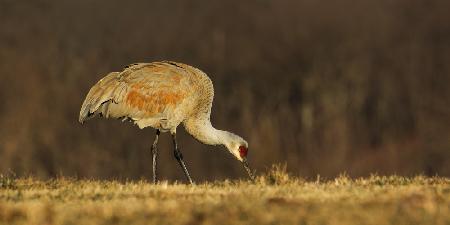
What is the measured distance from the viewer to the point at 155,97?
13820 millimetres

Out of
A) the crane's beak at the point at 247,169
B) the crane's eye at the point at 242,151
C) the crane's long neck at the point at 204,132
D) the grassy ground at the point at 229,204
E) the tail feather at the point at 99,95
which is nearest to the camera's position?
the grassy ground at the point at 229,204

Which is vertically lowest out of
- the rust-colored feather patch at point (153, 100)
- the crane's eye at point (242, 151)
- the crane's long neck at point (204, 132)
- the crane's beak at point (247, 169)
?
Result: the crane's beak at point (247, 169)

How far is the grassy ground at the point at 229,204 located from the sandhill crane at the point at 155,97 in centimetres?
261

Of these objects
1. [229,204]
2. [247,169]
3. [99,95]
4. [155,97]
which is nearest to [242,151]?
[247,169]

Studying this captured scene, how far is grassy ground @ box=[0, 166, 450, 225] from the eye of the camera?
8.06 metres

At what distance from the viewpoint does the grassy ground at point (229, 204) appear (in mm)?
8062

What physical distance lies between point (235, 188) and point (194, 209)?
2.40m

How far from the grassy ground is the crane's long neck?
Answer: 9.82 ft

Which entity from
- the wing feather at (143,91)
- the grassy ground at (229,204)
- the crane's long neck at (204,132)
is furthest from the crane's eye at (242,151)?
the grassy ground at (229,204)

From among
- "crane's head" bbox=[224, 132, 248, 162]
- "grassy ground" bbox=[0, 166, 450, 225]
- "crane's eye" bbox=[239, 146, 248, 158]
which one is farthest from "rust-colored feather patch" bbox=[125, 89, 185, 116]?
"grassy ground" bbox=[0, 166, 450, 225]

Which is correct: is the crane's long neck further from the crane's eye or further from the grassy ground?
the grassy ground

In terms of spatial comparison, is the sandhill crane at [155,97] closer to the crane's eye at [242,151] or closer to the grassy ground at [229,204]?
the crane's eye at [242,151]

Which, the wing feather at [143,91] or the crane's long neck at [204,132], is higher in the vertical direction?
the wing feather at [143,91]

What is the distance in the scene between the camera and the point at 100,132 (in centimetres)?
5359
